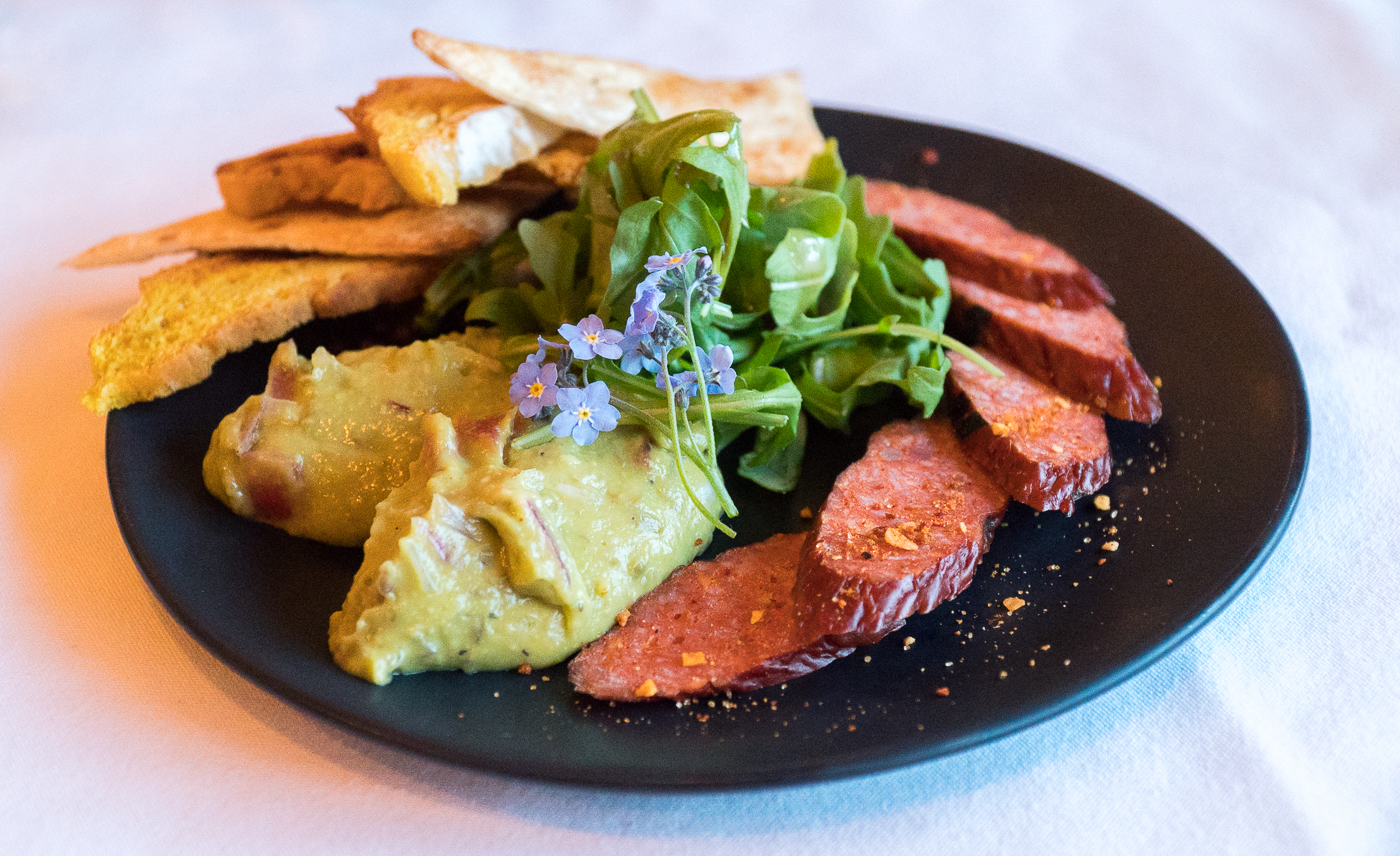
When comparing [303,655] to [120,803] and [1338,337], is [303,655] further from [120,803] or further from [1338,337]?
[1338,337]

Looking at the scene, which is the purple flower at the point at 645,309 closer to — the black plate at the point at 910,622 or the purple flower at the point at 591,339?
the purple flower at the point at 591,339

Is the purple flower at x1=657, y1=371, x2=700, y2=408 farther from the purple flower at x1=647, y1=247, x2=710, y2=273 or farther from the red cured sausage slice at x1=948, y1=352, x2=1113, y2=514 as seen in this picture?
the red cured sausage slice at x1=948, y1=352, x2=1113, y2=514

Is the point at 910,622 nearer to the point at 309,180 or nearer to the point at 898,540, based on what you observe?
the point at 898,540

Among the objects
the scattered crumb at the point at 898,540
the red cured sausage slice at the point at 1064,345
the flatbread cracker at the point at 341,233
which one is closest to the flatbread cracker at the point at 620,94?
the flatbread cracker at the point at 341,233

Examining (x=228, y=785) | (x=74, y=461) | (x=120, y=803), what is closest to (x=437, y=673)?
(x=228, y=785)

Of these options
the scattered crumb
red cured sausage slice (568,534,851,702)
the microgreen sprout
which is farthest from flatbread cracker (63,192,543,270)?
the scattered crumb

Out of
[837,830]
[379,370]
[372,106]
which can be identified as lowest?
[837,830]
